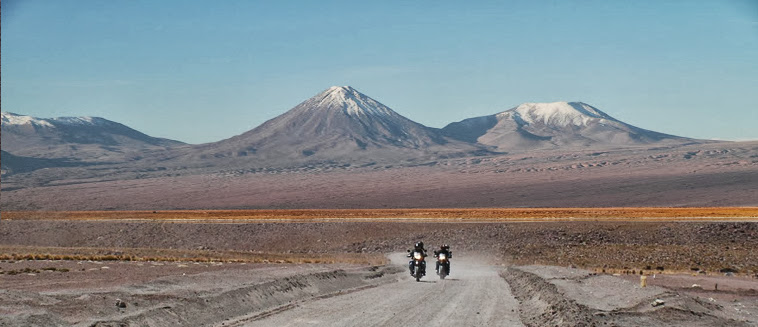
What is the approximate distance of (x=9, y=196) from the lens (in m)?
193

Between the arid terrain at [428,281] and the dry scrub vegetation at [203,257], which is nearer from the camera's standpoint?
the arid terrain at [428,281]

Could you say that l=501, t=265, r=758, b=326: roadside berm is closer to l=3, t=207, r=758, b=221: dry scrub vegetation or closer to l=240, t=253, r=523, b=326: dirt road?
l=240, t=253, r=523, b=326: dirt road

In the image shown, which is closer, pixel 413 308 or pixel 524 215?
pixel 413 308

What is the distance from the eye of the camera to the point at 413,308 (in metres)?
Result: 23.2

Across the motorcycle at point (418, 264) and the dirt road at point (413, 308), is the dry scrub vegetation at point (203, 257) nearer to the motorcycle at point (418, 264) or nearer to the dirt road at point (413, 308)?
the motorcycle at point (418, 264)

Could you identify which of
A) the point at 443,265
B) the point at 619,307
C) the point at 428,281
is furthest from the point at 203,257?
the point at 619,307

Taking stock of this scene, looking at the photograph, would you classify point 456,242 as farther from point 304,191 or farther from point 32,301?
point 304,191

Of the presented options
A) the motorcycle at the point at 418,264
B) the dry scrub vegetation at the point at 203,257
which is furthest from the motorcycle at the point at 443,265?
the dry scrub vegetation at the point at 203,257

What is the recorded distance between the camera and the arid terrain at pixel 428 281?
21281 millimetres

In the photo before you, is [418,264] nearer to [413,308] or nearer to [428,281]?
[428,281]

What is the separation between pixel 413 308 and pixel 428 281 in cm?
1149

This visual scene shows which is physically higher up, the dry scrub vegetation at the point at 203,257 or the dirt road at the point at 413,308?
the dirt road at the point at 413,308

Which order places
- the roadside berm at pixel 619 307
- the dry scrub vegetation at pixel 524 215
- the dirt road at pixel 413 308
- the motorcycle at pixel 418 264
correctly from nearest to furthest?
the roadside berm at pixel 619 307, the dirt road at pixel 413 308, the motorcycle at pixel 418 264, the dry scrub vegetation at pixel 524 215

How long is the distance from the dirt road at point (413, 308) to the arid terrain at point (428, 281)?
66 mm
